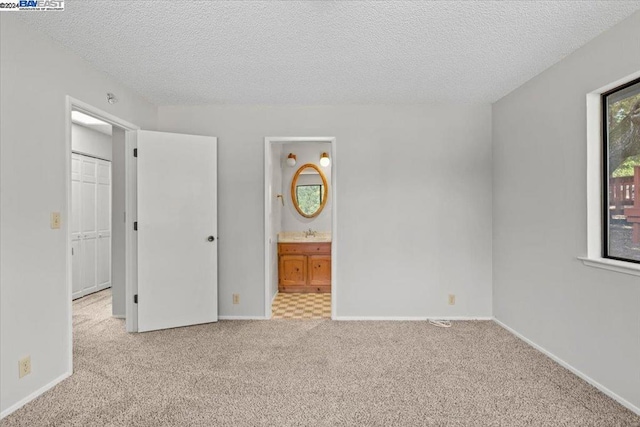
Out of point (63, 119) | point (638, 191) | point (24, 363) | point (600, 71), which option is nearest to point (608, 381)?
point (638, 191)

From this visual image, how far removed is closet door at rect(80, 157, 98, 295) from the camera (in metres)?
4.94

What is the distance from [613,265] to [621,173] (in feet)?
1.99

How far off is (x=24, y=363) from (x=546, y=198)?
12.8 feet

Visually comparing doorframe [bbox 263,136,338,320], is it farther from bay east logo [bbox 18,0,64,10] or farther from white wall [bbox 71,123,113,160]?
white wall [bbox 71,123,113,160]

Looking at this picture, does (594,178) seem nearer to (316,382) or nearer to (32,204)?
(316,382)

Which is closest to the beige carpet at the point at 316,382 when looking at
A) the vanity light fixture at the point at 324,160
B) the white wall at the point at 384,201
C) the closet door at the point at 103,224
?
the white wall at the point at 384,201

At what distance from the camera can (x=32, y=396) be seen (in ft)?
7.43

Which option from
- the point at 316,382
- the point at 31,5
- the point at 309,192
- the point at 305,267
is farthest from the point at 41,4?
the point at 309,192

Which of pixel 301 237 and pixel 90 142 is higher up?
pixel 90 142

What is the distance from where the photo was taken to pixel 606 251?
2.49 metres

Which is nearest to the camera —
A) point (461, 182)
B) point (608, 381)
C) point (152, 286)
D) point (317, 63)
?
point (608, 381)

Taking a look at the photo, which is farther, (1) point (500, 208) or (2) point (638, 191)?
(1) point (500, 208)

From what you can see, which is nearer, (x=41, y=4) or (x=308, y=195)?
(x=41, y=4)

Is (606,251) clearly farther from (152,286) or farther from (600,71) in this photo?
(152,286)
